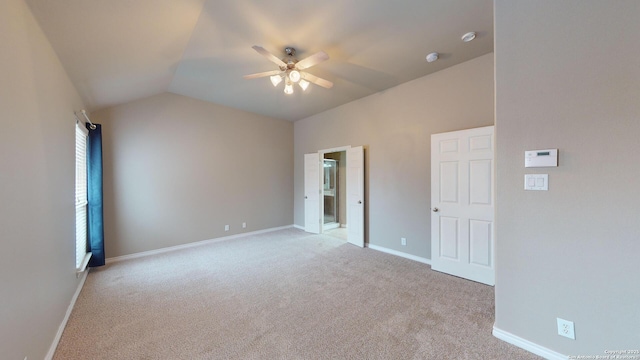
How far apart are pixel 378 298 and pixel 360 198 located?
215 centimetres

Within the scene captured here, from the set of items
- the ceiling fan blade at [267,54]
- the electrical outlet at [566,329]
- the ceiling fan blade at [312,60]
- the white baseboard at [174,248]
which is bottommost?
the white baseboard at [174,248]

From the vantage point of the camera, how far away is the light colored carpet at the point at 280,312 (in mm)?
1859

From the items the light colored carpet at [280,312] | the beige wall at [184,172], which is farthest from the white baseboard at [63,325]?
the beige wall at [184,172]

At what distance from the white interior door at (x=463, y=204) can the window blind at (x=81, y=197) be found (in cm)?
474

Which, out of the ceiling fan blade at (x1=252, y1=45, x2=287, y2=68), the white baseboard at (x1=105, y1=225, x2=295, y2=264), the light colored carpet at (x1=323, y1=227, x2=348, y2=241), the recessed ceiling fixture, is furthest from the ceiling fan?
the white baseboard at (x1=105, y1=225, x2=295, y2=264)

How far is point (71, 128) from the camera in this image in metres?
2.59

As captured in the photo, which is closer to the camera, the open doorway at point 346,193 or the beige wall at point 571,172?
the beige wall at point 571,172

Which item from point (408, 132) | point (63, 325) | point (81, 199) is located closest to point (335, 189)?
point (408, 132)

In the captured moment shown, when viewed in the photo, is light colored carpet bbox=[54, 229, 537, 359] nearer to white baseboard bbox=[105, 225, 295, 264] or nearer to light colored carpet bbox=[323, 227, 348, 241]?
white baseboard bbox=[105, 225, 295, 264]

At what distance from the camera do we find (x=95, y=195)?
345 cm

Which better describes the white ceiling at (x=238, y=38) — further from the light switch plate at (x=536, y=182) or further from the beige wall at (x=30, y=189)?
the light switch plate at (x=536, y=182)

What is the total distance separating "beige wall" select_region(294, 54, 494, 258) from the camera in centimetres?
313

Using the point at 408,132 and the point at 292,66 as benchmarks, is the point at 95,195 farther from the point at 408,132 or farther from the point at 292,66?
the point at 408,132

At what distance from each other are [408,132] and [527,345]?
9.52 feet
